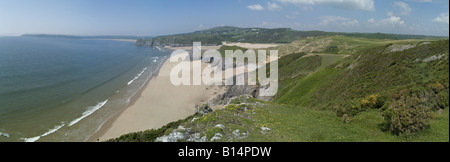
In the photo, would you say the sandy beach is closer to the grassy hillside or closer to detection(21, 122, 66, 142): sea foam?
detection(21, 122, 66, 142): sea foam

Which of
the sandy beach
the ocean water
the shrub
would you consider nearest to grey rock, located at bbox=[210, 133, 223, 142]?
the shrub

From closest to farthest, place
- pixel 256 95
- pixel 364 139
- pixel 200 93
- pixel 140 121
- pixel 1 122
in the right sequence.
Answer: pixel 364 139 < pixel 1 122 < pixel 140 121 < pixel 256 95 < pixel 200 93

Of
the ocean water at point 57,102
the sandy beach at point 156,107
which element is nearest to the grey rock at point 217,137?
the sandy beach at point 156,107

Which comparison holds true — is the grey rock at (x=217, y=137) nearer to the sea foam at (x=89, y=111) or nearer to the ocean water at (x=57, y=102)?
the ocean water at (x=57, y=102)

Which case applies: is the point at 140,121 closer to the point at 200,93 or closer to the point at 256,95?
the point at 200,93

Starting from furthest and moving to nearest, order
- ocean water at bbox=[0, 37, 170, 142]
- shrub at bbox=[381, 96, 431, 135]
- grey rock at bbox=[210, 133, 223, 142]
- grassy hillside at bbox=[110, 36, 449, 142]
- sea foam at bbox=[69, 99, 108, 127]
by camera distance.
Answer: sea foam at bbox=[69, 99, 108, 127] → ocean water at bbox=[0, 37, 170, 142] → grey rock at bbox=[210, 133, 223, 142] → grassy hillside at bbox=[110, 36, 449, 142] → shrub at bbox=[381, 96, 431, 135]

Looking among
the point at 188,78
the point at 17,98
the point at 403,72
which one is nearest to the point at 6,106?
the point at 17,98
